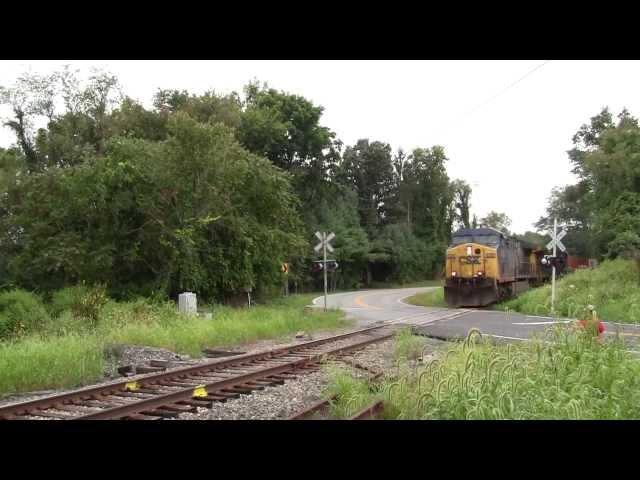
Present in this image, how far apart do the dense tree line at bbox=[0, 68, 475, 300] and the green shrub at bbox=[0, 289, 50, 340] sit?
2.84m

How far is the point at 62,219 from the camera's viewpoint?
20531mm

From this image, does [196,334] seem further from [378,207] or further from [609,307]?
[378,207]

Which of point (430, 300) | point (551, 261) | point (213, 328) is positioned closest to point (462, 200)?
point (430, 300)

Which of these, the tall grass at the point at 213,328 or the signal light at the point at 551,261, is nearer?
the tall grass at the point at 213,328

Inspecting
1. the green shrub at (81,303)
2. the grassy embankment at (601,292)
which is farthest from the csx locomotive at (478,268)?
the green shrub at (81,303)

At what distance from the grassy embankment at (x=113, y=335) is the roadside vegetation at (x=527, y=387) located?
4787 mm

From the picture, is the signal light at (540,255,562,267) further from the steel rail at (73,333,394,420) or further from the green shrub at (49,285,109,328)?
the green shrub at (49,285,109,328)

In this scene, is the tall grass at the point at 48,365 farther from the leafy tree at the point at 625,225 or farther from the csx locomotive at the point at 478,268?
the leafy tree at the point at 625,225

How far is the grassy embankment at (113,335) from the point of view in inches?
372

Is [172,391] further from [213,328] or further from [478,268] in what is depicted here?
[478,268]

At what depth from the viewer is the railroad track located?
7.06m

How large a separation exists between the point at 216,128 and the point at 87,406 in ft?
49.3

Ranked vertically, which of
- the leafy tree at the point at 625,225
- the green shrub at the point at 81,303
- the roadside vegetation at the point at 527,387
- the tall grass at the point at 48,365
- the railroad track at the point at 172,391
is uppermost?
the leafy tree at the point at 625,225

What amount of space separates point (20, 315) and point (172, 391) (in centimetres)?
976
